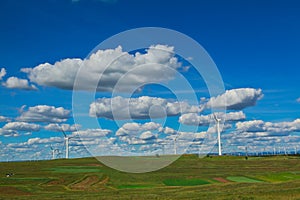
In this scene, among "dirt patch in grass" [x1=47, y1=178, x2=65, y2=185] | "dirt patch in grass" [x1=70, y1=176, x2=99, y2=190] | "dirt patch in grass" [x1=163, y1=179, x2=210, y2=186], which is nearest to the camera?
"dirt patch in grass" [x1=70, y1=176, x2=99, y2=190]

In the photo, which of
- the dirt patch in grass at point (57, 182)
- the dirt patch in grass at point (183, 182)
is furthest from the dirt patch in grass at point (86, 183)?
the dirt patch in grass at point (183, 182)

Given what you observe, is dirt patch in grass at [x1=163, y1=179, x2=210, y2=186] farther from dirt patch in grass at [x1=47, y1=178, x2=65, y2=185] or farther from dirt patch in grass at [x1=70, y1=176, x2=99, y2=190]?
dirt patch in grass at [x1=47, y1=178, x2=65, y2=185]

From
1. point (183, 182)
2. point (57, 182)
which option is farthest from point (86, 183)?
point (183, 182)

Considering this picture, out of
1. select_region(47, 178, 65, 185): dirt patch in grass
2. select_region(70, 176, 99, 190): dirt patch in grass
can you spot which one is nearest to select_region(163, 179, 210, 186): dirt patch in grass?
select_region(70, 176, 99, 190): dirt patch in grass

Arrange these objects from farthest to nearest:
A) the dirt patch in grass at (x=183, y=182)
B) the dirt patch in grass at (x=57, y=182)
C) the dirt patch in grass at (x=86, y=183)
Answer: the dirt patch in grass at (x=57, y=182) → the dirt patch in grass at (x=183, y=182) → the dirt patch in grass at (x=86, y=183)

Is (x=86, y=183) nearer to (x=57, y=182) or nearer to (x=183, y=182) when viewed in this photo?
(x=57, y=182)

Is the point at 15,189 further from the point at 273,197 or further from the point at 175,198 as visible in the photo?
the point at 273,197

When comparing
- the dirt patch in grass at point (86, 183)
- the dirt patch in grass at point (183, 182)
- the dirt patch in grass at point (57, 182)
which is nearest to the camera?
the dirt patch in grass at point (86, 183)

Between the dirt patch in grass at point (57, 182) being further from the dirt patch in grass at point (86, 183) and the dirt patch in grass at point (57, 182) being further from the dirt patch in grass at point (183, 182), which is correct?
the dirt patch in grass at point (183, 182)

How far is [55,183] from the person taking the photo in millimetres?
104875

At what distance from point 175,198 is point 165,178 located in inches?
2129

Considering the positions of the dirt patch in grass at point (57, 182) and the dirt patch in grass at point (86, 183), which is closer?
the dirt patch in grass at point (86, 183)

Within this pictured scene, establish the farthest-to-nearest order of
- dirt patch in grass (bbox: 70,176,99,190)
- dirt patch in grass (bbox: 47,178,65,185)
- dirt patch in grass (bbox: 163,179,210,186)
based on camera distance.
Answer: dirt patch in grass (bbox: 47,178,65,185) → dirt patch in grass (bbox: 163,179,210,186) → dirt patch in grass (bbox: 70,176,99,190)

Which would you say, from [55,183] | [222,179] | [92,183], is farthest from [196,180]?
[55,183]
